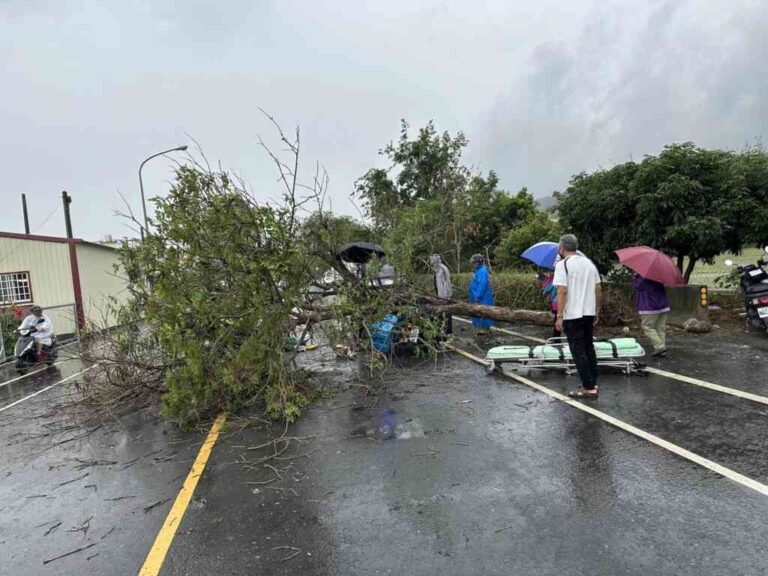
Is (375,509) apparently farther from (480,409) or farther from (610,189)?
(610,189)

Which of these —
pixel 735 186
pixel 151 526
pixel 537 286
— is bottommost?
pixel 151 526

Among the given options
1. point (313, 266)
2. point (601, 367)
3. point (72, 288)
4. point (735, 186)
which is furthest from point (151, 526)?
point (72, 288)

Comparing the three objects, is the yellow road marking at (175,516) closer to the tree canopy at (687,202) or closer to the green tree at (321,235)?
the green tree at (321,235)

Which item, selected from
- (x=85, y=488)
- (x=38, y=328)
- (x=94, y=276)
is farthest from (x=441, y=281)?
(x=94, y=276)

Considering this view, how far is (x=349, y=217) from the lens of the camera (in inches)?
362

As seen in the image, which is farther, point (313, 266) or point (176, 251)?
point (313, 266)

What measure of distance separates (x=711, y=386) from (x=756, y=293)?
3.50 meters

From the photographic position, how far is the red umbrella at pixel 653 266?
6.83 meters

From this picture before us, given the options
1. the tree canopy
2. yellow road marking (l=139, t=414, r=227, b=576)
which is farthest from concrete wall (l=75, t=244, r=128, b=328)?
the tree canopy

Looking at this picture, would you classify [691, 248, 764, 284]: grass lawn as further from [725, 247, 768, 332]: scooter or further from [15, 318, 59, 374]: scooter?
[15, 318, 59, 374]: scooter

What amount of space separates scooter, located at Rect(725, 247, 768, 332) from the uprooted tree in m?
6.31

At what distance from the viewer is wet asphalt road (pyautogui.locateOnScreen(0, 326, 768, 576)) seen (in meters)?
2.90

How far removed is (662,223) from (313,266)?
694 centimetres

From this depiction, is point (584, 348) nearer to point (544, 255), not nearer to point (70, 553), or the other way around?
point (544, 255)
